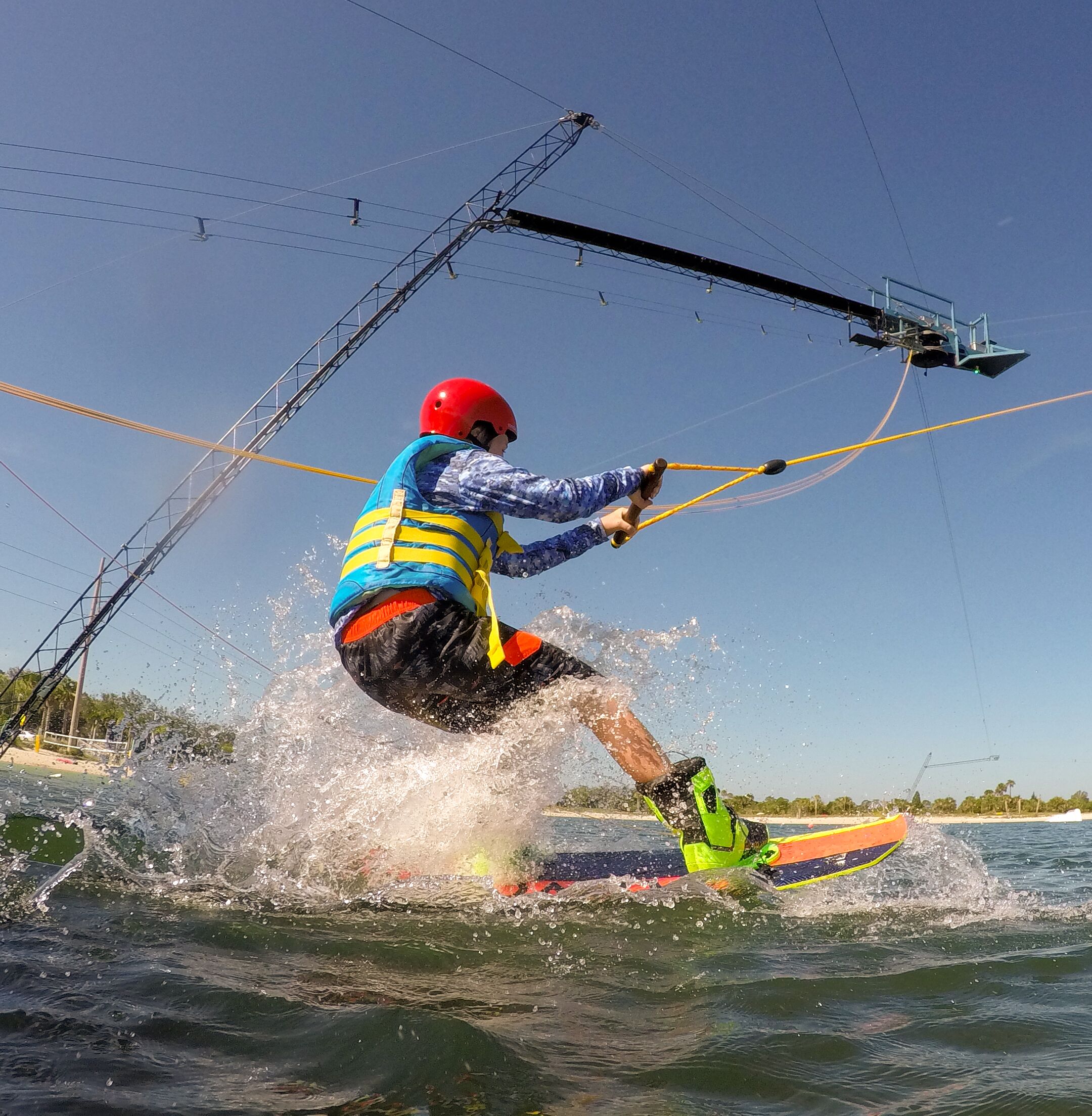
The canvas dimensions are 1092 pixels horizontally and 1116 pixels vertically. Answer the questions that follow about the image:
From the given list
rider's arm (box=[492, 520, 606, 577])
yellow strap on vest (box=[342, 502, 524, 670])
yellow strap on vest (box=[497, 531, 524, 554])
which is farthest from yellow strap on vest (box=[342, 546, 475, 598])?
rider's arm (box=[492, 520, 606, 577])

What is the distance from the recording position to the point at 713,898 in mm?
3693

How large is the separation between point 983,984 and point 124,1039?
2.34m

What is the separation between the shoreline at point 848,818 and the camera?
4656mm

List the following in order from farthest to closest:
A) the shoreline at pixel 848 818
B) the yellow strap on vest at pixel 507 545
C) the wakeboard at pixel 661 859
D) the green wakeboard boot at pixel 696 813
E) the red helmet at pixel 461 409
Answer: the shoreline at pixel 848 818 → the yellow strap on vest at pixel 507 545 → the red helmet at pixel 461 409 → the wakeboard at pixel 661 859 → the green wakeboard boot at pixel 696 813

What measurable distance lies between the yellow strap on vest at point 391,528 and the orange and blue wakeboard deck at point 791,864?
173cm

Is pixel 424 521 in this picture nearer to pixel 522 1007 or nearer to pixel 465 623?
pixel 465 623

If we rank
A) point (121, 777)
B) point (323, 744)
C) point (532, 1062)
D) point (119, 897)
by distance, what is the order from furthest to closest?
point (323, 744)
point (121, 777)
point (119, 897)
point (532, 1062)

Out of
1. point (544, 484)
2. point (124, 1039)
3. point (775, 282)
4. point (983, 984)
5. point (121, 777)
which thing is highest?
point (775, 282)

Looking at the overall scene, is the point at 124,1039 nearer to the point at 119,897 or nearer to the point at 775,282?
the point at 119,897

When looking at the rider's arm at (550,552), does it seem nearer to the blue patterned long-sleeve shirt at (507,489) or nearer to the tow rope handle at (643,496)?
the tow rope handle at (643,496)

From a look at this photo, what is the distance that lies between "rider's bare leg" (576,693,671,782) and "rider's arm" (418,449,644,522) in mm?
931

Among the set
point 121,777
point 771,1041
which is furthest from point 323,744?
point 771,1041

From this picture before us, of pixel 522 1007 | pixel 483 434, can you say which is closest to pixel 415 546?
pixel 483 434

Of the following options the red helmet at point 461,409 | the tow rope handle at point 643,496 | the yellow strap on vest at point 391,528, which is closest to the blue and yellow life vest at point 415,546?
the yellow strap on vest at point 391,528
